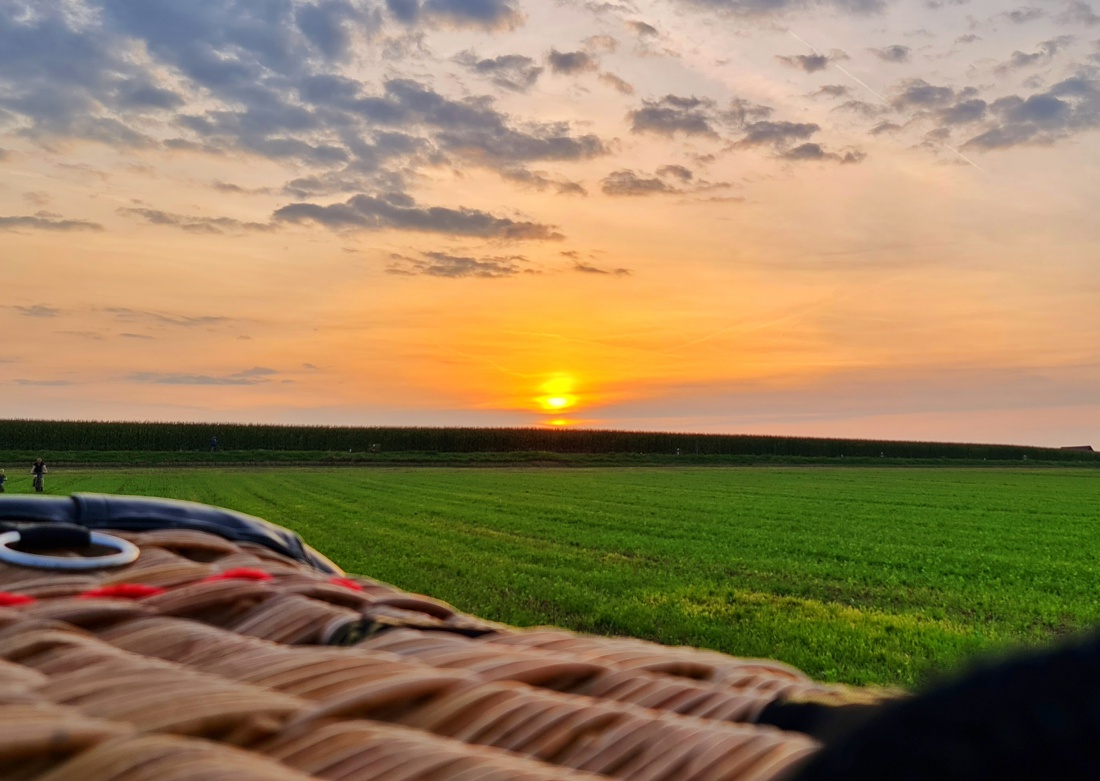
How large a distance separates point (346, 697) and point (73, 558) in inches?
35.7

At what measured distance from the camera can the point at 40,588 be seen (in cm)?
127

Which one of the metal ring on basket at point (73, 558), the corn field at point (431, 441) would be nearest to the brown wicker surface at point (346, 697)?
the metal ring on basket at point (73, 558)

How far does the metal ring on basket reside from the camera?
137 centimetres

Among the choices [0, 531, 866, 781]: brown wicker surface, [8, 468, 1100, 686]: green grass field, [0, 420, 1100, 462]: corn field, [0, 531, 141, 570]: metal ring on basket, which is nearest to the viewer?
[0, 531, 866, 781]: brown wicker surface

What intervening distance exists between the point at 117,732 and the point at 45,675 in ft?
0.79

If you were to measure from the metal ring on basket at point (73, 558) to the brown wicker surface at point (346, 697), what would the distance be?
166mm

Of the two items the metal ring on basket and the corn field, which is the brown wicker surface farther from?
the corn field

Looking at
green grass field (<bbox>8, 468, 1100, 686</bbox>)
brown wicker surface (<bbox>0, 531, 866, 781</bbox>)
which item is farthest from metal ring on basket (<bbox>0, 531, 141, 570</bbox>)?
green grass field (<bbox>8, 468, 1100, 686</bbox>)

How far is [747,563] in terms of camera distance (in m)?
13.5

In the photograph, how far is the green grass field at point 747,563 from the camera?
29.6 feet

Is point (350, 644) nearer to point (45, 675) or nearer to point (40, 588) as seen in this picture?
point (45, 675)

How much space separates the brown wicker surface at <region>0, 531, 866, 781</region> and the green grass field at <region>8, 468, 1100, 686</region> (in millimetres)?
2279

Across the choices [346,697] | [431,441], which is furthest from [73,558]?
[431,441]

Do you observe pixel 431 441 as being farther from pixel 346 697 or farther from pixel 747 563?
pixel 346 697
